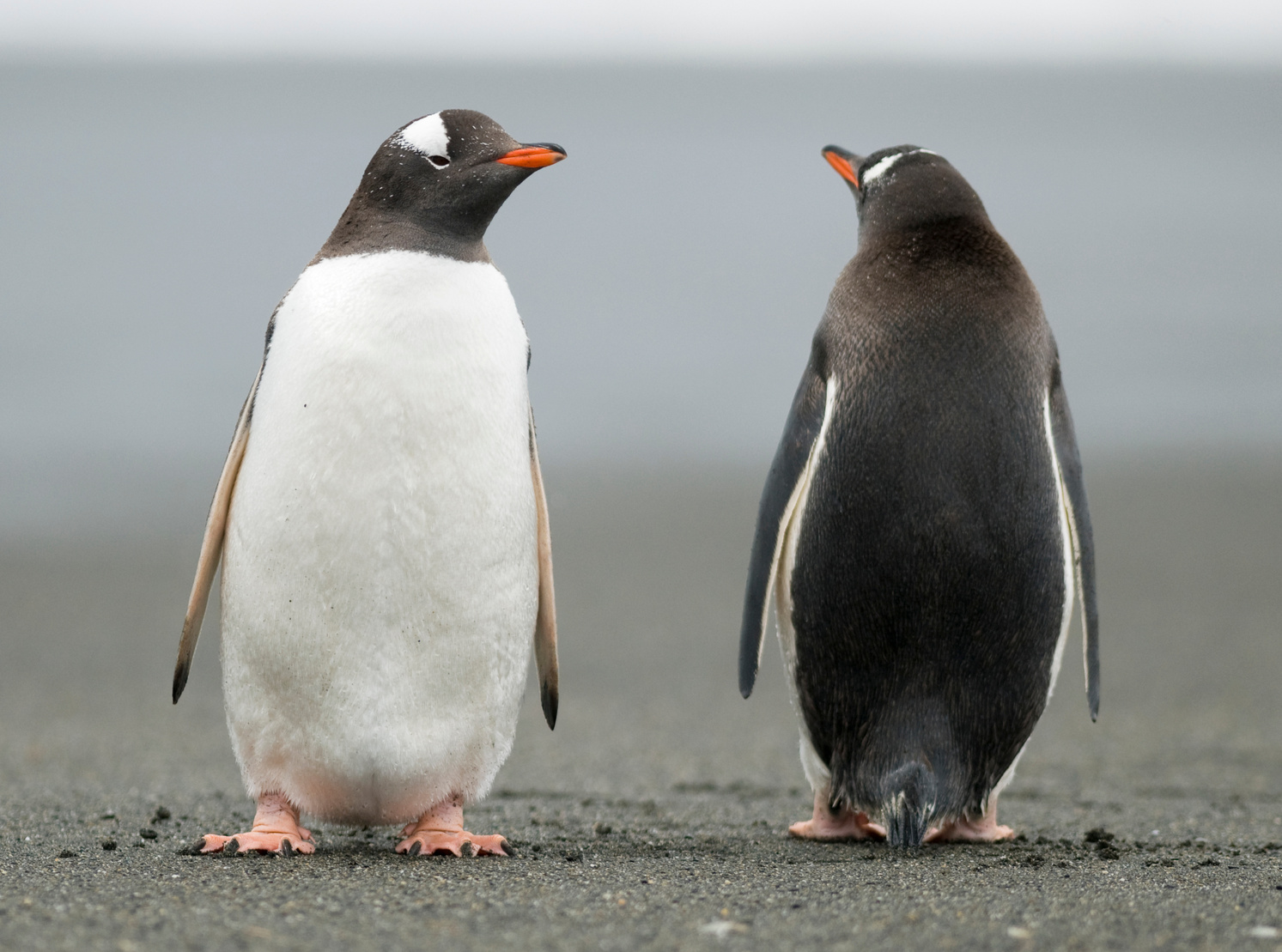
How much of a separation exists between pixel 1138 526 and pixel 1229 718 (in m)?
5.12

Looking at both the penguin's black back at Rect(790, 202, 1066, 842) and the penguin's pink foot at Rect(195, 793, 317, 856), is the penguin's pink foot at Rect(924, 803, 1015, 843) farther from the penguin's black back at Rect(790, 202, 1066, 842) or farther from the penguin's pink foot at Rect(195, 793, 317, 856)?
the penguin's pink foot at Rect(195, 793, 317, 856)

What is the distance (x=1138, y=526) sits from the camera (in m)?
12.1

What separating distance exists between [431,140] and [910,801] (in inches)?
89.2

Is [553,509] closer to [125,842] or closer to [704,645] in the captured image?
[704,645]

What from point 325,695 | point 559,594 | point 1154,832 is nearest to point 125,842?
point 325,695

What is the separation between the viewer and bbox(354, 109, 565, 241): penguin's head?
154 inches

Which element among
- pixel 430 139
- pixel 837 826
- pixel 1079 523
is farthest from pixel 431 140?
pixel 837 826

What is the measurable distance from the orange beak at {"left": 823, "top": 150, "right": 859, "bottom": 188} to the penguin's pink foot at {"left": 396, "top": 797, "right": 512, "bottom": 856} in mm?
2494

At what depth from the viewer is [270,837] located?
3.71 meters

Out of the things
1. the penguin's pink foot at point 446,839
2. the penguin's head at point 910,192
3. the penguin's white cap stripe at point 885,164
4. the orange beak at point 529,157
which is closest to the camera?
the penguin's pink foot at point 446,839

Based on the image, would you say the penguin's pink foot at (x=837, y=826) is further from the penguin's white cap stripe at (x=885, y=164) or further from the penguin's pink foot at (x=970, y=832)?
the penguin's white cap stripe at (x=885, y=164)

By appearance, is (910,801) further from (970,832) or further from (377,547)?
(377,547)

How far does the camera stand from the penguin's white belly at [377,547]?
3.71 meters

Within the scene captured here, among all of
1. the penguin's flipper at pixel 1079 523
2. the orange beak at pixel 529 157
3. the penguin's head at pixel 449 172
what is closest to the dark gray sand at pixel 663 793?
the penguin's flipper at pixel 1079 523
